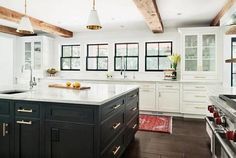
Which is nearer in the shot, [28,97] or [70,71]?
[28,97]

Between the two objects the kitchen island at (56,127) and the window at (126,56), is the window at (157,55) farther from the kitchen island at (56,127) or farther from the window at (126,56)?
the kitchen island at (56,127)

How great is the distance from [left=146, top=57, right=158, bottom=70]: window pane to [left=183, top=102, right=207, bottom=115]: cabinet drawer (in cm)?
147

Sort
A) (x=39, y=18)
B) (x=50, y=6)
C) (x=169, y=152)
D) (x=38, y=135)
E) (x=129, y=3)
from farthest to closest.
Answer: (x=39, y=18) → (x=50, y=6) → (x=129, y=3) → (x=169, y=152) → (x=38, y=135)

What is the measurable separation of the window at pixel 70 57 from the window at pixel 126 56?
4.54 ft

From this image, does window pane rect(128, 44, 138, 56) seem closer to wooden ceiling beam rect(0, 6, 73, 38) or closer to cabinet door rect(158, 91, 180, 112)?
cabinet door rect(158, 91, 180, 112)

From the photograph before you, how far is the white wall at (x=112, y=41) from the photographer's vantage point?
570cm

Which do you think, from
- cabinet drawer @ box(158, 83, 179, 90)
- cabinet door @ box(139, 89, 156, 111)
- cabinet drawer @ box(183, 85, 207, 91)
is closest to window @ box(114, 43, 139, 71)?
cabinet door @ box(139, 89, 156, 111)

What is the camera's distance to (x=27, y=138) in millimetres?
1955

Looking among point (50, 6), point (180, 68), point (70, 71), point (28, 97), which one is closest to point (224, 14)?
point (180, 68)

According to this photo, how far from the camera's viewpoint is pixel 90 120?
178 cm

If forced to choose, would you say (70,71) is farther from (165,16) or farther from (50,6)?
(165,16)

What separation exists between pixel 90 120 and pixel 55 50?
18.0 ft

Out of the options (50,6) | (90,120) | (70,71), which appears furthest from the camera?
(70,71)

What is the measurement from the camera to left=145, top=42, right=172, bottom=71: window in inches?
226
